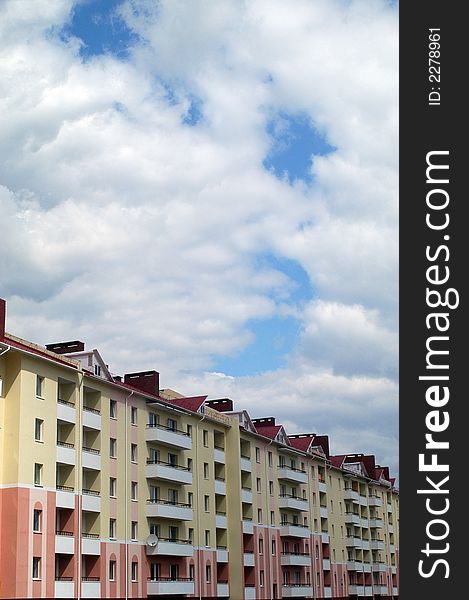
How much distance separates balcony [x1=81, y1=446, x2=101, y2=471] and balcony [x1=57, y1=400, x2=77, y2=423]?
2.44m

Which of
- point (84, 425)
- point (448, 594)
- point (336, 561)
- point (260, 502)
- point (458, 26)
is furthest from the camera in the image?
point (336, 561)

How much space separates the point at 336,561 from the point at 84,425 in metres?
51.7

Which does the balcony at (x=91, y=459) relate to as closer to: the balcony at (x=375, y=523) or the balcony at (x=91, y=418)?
the balcony at (x=91, y=418)

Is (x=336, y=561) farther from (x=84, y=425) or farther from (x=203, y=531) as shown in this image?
(x=84, y=425)

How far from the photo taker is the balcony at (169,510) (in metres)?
58.5

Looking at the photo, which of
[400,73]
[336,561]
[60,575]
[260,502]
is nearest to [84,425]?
[60,575]

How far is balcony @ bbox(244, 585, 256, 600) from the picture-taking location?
70.1m

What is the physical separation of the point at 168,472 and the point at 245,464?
46.2 ft

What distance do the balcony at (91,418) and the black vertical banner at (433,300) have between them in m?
42.9

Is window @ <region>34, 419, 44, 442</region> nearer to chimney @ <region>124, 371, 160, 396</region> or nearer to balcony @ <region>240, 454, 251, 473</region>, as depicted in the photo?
chimney @ <region>124, 371, 160, 396</region>

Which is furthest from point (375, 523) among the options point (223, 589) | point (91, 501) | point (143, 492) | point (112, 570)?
point (91, 501)

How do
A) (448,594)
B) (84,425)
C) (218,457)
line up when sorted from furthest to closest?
(218,457)
(84,425)
(448,594)

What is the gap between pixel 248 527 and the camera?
7262 centimetres

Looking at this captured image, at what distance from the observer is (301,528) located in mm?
82125
